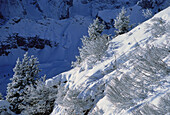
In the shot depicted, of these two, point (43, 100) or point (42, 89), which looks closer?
point (43, 100)

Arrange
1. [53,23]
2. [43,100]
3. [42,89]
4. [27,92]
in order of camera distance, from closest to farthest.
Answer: [43,100] → [42,89] → [27,92] → [53,23]

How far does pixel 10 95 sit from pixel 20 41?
192 feet

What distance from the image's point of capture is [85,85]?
4004 mm

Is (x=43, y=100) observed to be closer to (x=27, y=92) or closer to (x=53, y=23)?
(x=27, y=92)

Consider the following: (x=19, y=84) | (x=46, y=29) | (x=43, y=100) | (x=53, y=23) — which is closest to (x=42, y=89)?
(x=43, y=100)

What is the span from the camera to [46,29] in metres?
71.4

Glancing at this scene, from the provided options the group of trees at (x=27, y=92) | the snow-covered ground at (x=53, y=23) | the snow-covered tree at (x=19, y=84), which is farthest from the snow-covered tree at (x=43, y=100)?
the snow-covered ground at (x=53, y=23)

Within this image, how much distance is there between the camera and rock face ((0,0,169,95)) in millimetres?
57438

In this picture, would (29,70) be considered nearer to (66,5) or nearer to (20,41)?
(20,41)

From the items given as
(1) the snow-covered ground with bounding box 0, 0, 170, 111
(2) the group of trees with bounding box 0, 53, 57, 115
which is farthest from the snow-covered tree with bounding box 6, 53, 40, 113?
(1) the snow-covered ground with bounding box 0, 0, 170, 111

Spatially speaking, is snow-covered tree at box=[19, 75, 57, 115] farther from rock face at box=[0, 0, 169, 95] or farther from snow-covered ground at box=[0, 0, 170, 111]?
snow-covered ground at box=[0, 0, 170, 111]

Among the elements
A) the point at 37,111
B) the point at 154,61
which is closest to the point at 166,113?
the point at 154,61

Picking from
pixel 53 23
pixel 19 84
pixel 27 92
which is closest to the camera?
pixel 27 92

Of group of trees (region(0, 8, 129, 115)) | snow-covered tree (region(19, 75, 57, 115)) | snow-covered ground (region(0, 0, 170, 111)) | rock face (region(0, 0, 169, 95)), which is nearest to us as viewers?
group of trees (region(0, 8, 129, 115))
